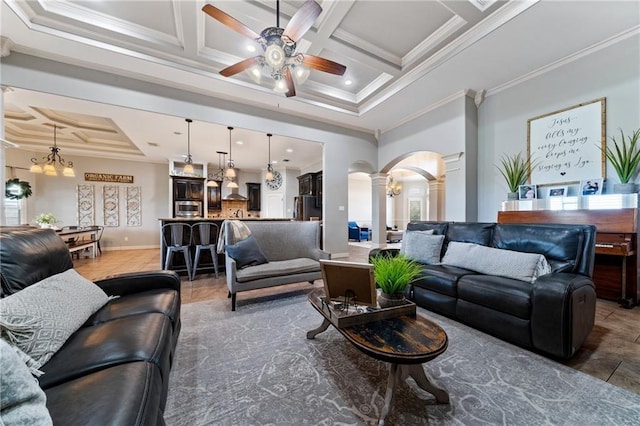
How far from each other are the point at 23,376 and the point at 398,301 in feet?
5.37

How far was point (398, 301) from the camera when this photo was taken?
5.28ft

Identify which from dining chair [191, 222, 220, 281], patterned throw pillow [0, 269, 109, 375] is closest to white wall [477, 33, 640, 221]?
dining chair [191, 222, 220, 281]

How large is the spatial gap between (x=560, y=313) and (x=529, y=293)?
0.20 meters

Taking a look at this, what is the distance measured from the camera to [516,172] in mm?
3834

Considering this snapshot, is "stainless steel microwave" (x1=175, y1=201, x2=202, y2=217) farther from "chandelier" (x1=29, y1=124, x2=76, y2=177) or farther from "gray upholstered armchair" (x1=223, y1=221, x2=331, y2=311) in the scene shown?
"gray upholstered armchair" (x1=223, y1=221, x2=331, y2=311)

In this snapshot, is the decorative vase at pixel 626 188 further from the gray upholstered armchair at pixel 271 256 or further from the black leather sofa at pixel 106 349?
the black leather sofa at pixel 106 349

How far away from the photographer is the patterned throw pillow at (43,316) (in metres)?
0.96

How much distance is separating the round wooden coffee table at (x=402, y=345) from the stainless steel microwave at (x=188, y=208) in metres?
7.83

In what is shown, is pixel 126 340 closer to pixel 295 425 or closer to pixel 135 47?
pixel 295 425

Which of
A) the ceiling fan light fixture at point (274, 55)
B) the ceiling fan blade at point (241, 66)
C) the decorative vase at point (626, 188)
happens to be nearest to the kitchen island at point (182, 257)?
the ceiling fan blade at point (241, 66)

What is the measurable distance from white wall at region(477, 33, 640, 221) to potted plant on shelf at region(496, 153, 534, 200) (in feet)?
0.44

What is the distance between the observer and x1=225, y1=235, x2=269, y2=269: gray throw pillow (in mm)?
2867

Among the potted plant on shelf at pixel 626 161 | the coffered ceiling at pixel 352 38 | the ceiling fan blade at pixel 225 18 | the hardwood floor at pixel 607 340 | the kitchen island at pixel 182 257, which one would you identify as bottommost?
the hardwood floor at pixel 607 340

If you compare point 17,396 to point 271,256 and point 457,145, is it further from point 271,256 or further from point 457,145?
point 457,145
